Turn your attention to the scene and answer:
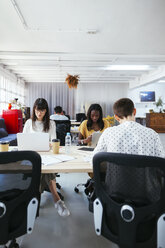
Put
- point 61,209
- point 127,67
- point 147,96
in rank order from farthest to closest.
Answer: point 147,96
point 127,67
point 61,209

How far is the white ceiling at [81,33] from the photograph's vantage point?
3000 millimetres

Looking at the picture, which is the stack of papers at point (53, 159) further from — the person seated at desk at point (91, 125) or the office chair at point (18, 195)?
the person seated at desk at point (91, 125)

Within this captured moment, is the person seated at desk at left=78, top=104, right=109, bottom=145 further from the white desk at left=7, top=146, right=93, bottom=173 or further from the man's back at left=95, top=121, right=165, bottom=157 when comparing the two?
the man's back at left=95, top=121, right=165, bottom=157

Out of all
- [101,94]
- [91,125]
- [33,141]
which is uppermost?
[101,94]

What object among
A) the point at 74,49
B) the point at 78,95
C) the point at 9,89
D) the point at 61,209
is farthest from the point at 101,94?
the point at 61,209

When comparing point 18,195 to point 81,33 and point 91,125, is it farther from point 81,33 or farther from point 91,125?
point 81,33

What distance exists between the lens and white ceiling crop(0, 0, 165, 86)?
3.00m

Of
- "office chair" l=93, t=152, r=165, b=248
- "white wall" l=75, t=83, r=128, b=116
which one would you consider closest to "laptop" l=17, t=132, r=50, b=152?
"office chair" l=93, t=152, r=165, b=248

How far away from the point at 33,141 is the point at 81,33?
309cm

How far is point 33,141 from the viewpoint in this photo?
1784 mm

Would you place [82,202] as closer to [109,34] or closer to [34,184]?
[34,184]

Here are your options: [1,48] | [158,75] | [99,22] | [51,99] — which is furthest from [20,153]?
[51,99]

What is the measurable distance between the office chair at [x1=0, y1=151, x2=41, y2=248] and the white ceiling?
290 centimetres

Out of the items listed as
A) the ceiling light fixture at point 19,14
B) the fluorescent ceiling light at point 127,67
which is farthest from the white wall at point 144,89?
the ceiling light fixture at point 19,14
